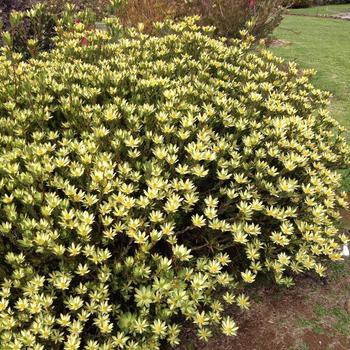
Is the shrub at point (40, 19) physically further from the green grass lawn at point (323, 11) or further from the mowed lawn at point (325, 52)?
the green grass lawn at point (323, 11)

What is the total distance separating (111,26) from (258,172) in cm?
239

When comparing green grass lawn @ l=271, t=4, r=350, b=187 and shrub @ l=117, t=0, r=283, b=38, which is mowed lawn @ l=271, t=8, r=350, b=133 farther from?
shrub @ l=117, t=0, r=283, b=38

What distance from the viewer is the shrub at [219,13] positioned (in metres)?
8.11

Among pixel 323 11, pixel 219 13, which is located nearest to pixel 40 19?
pixel 219 13

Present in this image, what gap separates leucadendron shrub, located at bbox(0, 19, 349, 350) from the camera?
2.43 metres

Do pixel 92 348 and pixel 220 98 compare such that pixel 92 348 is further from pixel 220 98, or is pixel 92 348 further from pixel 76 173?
pixel 220 98

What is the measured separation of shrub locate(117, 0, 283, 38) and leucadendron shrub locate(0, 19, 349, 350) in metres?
4.40

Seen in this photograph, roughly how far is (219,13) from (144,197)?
21.5 feet

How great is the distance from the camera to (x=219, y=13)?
816 cm

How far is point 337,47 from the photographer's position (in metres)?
11.9

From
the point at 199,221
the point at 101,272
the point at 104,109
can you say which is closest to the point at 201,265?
the point at 199,221

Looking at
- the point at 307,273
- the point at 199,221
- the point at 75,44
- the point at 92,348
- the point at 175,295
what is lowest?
the point at 307,273

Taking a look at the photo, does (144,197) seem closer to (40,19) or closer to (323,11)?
(40,19)

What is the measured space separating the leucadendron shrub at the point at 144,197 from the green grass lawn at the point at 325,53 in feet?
6.85
